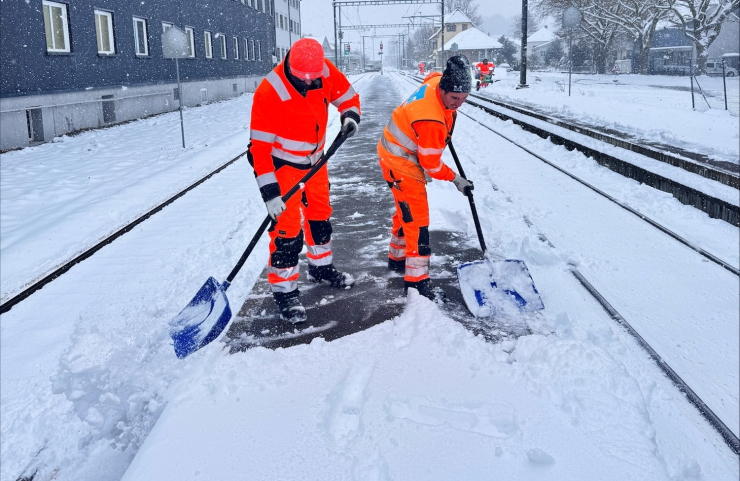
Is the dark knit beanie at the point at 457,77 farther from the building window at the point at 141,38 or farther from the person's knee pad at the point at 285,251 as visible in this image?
the building window at the point at 141,38

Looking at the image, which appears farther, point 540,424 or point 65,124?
point 65,124

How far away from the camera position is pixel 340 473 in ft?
8.01

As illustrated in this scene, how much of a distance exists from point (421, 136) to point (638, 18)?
39.9 meters

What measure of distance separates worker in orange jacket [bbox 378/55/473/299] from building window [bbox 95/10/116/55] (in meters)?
14.3

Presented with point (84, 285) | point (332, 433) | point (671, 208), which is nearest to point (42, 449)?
point (332, 433)

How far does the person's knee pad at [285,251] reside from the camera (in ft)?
13.0

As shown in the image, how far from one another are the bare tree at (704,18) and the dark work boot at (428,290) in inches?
1287

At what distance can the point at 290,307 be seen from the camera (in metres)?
3.95

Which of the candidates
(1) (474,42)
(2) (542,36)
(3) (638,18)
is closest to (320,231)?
(3) (638,18)

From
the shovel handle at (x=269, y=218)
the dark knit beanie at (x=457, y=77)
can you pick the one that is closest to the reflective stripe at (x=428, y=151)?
the dark knit beanie at (x=457, y=77)

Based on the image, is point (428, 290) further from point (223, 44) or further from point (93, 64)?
point (223, 44)

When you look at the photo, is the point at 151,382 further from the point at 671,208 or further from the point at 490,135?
the point at 490,135

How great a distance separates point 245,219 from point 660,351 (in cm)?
429

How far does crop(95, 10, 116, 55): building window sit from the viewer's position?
52.2 feet
